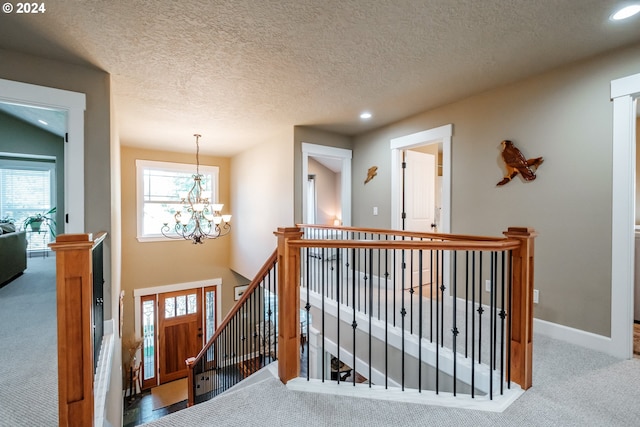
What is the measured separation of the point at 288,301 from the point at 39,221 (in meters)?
6.72

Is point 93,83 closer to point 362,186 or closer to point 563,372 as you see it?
point 362,186

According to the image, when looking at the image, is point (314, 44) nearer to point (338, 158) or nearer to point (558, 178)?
point (558, 178)

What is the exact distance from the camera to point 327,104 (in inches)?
139

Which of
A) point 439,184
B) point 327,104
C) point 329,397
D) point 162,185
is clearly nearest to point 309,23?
Result: point 327,104

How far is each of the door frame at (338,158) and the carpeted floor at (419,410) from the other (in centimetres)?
300

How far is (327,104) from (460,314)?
9.34ft

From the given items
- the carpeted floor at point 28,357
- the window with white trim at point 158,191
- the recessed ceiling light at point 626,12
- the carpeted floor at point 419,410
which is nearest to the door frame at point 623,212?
the carpeted floor at point 419,410

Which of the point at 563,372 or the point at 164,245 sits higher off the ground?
the point at 164,245

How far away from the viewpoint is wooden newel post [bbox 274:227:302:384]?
1.87 meters

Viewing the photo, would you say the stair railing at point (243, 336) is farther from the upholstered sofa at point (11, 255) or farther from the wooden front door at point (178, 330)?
the upholstered sofa at point (11, 255)

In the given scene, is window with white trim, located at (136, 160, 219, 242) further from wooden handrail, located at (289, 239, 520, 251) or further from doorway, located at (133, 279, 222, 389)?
wooden handrail, located at (289, 239, 520, 251)

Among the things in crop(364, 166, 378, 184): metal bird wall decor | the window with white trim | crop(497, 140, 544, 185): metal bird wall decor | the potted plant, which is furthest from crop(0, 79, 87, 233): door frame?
the potted plant

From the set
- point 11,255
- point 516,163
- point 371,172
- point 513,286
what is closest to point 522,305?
point 513,286

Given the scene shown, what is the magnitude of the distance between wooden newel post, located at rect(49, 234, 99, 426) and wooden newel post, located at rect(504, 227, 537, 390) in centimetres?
238
